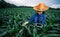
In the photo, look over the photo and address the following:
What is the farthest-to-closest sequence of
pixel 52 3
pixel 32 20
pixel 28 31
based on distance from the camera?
1. pixel 52 3
2. pixel 32 20
3. pixel 28 31

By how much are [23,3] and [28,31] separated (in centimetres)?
109

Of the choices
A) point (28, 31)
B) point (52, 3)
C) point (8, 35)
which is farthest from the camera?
point (52, 3)

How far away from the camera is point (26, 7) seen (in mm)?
3430

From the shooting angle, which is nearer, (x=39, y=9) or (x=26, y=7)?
(x=39, y=9)

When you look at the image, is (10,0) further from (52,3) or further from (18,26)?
(18,26)

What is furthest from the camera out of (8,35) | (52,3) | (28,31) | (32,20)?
(52,3)

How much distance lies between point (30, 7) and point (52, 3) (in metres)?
0.25

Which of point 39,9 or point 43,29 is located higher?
point 39,9

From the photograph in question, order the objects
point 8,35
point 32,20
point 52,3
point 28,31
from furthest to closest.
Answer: point 52,3 < point 32,20 < point 8,35 < point 28,31

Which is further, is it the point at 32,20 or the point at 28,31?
the point at 32,20

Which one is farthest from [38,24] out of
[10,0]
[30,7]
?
[10,0]

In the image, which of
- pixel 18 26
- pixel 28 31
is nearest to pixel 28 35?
pixel 28 31

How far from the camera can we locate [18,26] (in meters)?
2.47

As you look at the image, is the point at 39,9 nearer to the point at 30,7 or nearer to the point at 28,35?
the point at 28,35
